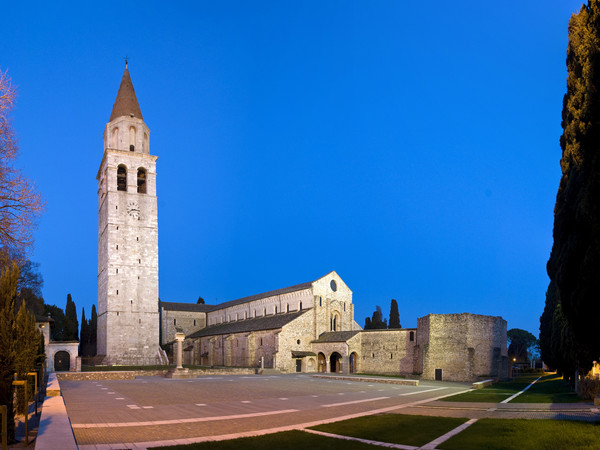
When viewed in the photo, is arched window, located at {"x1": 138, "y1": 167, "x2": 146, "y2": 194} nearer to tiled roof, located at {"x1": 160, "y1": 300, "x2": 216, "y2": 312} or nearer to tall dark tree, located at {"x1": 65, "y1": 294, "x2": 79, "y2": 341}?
tiled roof, located at {"x1": 160, "y1": 300, "x2": 216, "y2": 312}

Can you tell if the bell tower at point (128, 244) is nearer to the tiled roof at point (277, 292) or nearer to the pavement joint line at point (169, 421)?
the tiled roof at point (277, 292)

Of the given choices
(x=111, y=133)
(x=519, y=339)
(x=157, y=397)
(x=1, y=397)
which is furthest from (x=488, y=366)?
(x=519, y=339)

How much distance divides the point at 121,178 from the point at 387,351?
1296 inches

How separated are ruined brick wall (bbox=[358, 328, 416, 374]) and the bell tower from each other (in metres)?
21.6

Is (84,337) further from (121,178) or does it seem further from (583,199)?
(583,199)

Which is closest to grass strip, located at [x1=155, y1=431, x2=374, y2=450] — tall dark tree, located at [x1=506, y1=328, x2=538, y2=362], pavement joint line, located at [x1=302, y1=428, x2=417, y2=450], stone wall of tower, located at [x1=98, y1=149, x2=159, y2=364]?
pavement joint line, located at [x1=302, y1=428, x2=417, y2=450]

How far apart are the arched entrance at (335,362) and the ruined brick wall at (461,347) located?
9.87m

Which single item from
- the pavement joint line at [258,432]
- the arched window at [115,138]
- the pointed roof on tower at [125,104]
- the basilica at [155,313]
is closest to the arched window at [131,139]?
the basilica at [155,313]

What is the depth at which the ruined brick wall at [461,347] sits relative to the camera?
36.0 metres

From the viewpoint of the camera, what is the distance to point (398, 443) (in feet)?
33.3

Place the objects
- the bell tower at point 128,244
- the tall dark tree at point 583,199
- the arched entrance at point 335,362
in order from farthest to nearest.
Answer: the bell tower at point 128,244 → the arched entrance at point 335,362 → the tall dark tree at point 583,199

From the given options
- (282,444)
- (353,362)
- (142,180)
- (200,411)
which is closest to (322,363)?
(353,362)

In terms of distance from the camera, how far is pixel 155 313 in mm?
50000

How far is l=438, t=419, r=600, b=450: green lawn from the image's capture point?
9.40 m
